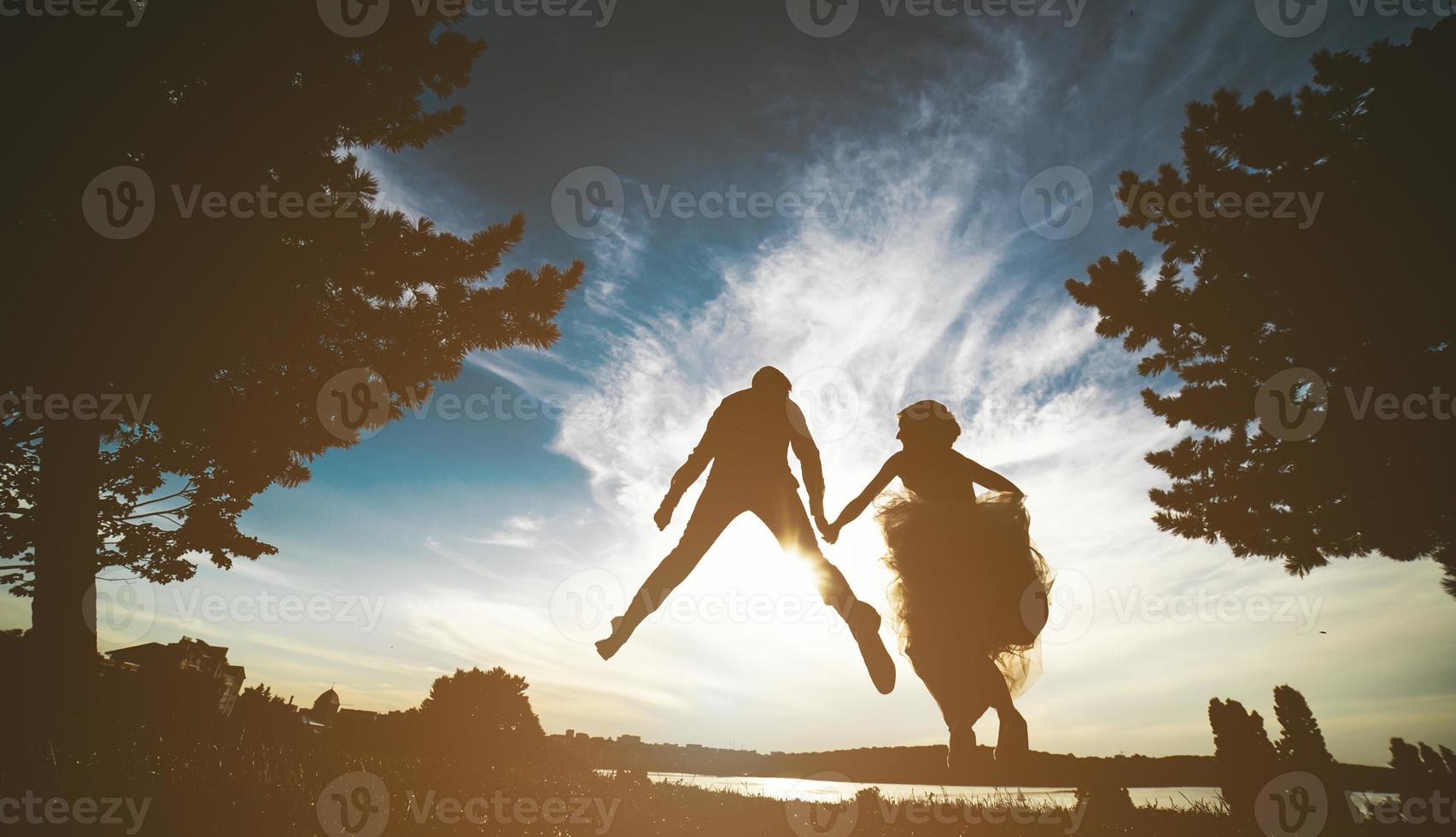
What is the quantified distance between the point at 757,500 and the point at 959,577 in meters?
1.78

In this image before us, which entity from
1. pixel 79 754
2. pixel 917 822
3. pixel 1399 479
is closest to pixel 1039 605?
pixel 917 822

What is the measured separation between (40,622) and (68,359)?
2900 mm

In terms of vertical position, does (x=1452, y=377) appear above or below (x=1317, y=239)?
below

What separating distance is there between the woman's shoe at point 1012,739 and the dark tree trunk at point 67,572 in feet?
28.1

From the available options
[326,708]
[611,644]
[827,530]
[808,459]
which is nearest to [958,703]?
[827,530]

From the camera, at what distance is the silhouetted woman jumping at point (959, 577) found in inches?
150

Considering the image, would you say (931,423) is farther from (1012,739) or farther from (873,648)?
(1012,739)

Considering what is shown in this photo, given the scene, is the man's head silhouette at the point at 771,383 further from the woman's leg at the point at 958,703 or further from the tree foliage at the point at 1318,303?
the tree foliage at the point at 1318,303

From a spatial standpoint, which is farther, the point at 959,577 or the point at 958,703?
the point at 959,577

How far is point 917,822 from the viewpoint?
723 cm

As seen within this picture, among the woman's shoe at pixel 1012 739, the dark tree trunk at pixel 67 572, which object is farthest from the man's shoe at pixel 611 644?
the dark tree trunk at pixel 67 572

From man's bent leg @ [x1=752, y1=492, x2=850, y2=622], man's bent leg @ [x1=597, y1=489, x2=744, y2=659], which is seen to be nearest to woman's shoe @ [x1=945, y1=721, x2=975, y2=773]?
man's bent leg @ [x1=752, y1=492, x2=850, y2=622]

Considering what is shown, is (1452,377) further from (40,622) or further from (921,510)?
(40,622)

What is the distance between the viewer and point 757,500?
12.6ft
